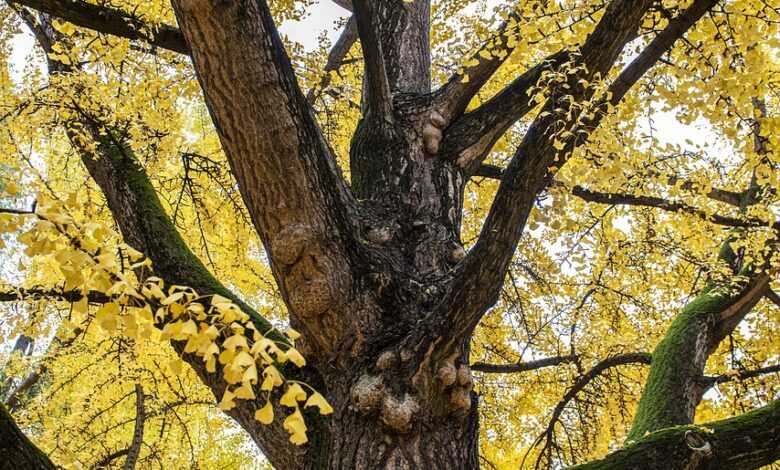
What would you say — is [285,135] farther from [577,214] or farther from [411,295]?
[577,214]

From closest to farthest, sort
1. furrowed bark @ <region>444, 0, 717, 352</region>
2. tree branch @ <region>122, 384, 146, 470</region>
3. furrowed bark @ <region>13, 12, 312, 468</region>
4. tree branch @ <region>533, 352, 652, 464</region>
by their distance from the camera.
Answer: furrowed bark @ <region>444, 0, 717, 352</region> < furrowed bark @ <region>13, 12, 312, 468</region> < tree branch @ <region>533, 352, 652, 464</region> < tree branch @ <region>122, 384, 146, 470</region>

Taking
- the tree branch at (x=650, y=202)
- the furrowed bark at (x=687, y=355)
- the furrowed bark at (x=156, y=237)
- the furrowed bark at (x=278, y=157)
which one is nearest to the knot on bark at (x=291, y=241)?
the furrowed bark at (x=278, y=157)

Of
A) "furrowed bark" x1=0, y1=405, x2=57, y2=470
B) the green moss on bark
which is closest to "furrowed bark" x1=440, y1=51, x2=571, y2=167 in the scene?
the green moss on bark

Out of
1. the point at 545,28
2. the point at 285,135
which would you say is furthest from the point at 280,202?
the point at 545,28

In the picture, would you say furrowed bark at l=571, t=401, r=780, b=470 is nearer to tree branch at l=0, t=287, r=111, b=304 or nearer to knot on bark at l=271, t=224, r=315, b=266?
knot on bark at l=271, t=224, r=315, b=266

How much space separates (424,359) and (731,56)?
1.95 metres

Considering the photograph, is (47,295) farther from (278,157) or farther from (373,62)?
(373,62)

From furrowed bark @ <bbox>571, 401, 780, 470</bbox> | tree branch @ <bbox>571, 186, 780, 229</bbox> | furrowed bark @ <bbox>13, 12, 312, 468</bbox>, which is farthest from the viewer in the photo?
tree branch @ <bbox>571, 186, 780, 229</bbox>

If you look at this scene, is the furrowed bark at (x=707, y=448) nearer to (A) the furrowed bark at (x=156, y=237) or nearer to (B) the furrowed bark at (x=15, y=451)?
(A) the furrowed bark at (x=156, y=237)

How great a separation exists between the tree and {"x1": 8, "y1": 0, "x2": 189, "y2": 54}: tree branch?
0.01 m

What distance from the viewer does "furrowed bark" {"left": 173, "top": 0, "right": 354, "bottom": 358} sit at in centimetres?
232

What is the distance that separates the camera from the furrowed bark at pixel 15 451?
65.9 inches

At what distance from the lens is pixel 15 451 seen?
169cm

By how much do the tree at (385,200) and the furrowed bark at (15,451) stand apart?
0.02 metres
